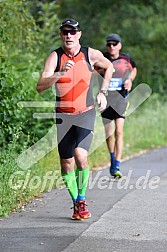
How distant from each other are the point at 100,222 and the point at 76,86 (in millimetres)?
1470

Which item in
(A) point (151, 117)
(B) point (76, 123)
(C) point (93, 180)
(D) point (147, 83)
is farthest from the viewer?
(D) point (147, 83)

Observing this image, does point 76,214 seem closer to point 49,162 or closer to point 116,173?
point 116,173

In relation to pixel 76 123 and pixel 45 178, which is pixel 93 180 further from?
pixel 76 123

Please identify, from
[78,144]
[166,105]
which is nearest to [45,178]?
[78,144]

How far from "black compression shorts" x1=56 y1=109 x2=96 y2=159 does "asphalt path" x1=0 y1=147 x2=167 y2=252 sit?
30.2 inches

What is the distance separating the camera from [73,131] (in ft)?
29.4

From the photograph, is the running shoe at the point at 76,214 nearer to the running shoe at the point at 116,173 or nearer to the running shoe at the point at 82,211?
the running shoe at the point at 82,211

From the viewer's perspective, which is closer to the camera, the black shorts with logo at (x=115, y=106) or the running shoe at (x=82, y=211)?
the running shoe at (x=82, y=211)

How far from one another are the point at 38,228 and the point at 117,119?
4.56m

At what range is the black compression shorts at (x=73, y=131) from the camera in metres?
8.91

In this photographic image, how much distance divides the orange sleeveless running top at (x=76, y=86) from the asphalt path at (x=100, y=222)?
1219mm

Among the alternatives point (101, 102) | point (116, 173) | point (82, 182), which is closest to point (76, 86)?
point (101, 102)

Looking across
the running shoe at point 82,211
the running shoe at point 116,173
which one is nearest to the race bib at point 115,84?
the running shoe at point 116,173

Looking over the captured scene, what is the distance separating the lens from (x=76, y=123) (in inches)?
351
